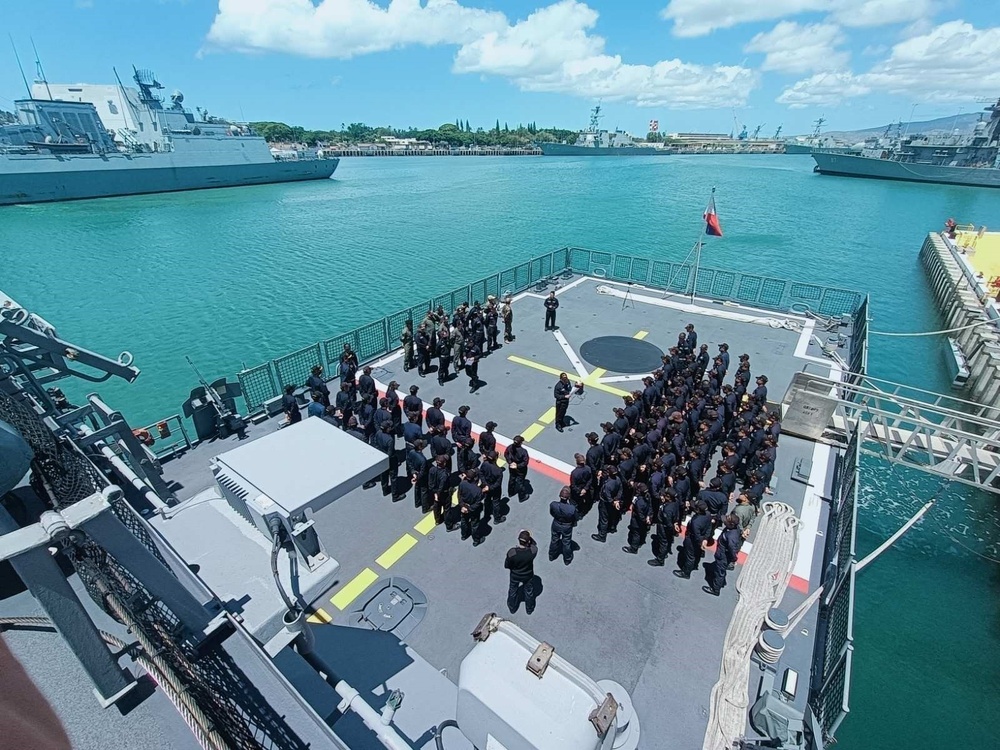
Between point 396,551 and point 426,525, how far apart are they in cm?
79

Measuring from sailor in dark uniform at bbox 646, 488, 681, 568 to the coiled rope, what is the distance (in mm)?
1207

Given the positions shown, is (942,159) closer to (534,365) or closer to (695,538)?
(534,365)

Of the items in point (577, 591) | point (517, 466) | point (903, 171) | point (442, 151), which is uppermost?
point (442, 151)

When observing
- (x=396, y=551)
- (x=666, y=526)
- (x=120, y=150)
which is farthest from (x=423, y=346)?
(x=120, y=150)

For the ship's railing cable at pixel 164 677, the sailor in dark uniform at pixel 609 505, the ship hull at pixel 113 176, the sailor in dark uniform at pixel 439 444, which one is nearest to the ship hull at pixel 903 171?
the ship hull at pixel 113 176

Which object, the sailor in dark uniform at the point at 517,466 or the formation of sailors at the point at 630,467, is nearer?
the formation of sailors at the point at 630,467

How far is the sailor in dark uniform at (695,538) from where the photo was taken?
7.42m

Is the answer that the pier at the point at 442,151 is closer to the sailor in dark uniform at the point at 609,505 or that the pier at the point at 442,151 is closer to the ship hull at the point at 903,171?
the ship hull at the point at 903,171

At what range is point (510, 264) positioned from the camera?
3659cm

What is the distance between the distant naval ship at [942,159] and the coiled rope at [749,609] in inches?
4134

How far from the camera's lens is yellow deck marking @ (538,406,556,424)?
39.9 feet

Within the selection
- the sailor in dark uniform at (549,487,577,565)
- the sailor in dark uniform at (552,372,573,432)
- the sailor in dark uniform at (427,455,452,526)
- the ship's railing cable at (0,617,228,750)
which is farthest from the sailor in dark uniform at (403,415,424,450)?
the ship's railing cable at (0,617,228,750)

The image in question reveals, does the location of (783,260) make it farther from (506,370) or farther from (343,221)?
(343,221)

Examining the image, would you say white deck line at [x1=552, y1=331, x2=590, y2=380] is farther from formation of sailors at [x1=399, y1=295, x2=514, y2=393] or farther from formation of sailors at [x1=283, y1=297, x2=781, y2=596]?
formation of sailors at [x1=283, y1=297, x2=781, y2=596]
